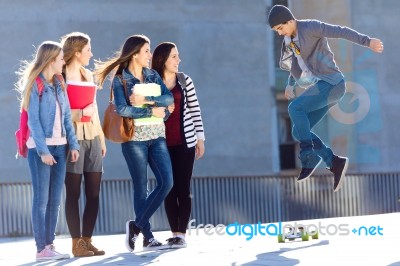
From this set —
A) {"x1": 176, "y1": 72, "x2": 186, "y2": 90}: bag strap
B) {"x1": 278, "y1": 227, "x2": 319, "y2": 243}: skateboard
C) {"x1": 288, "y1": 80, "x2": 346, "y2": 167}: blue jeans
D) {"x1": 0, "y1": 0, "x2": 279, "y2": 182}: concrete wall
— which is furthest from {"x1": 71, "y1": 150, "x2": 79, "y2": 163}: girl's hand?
{"x1": 0, "y1": 0, "x2": 279, "y2": 182}: concrete wall

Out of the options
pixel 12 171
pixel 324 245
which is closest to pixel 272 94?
pixel 12 171

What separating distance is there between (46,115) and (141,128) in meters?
0.84

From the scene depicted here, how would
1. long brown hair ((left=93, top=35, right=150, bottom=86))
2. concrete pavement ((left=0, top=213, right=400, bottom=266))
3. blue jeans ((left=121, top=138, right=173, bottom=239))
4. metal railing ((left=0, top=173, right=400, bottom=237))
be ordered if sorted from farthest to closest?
metal railing ((left=0, top=173, right=400, bottom=237)), long brown hair ((left=93, top=35, right=150, bottom=86)), blue jeans ((left=121, top=138, right=173, bottom=239)), concrete pavement ((left=0, top=213, right=400, bottom=266))

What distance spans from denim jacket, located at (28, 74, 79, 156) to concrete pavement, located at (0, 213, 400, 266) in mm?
962

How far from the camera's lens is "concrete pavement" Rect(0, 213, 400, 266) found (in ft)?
23.2

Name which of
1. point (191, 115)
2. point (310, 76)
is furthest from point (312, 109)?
point (191, 115)

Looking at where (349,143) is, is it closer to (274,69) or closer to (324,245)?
(274,69)

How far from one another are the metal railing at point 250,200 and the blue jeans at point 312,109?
522 inches

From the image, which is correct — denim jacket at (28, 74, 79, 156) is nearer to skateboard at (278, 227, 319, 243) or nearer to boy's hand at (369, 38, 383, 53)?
skateboard at (278, 227, 319, 243)

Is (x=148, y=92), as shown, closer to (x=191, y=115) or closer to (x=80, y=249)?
(x=191, y=115)

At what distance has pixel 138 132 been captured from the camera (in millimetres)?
8141

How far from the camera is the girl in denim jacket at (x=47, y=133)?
25.4 ft

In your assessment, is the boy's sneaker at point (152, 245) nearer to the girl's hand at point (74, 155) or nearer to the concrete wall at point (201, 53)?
the girl's hand at point (74, 155)

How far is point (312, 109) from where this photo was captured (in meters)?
8.19
